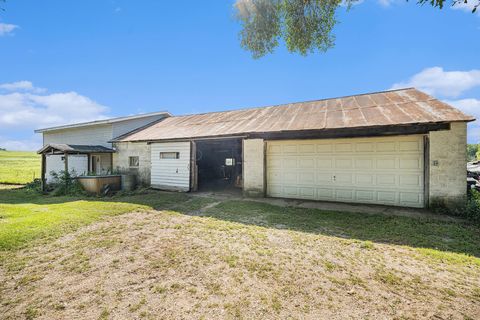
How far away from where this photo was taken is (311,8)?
5.80 m

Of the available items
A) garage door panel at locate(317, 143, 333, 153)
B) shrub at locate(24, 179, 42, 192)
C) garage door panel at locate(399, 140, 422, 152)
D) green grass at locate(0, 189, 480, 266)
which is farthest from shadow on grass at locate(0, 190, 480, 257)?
shrub at locate(24, 179, 42, 192)

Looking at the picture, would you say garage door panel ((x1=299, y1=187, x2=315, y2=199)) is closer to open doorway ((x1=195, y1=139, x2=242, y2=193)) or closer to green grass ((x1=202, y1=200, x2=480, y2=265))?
green grass ((x1=202, y1=200, x2=480, y2=265))

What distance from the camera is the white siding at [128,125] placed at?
15.0 meters

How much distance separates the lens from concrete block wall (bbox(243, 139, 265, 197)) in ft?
32.9

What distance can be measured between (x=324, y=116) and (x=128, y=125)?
1283 cm

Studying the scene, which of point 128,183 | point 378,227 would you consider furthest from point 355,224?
point 128,183

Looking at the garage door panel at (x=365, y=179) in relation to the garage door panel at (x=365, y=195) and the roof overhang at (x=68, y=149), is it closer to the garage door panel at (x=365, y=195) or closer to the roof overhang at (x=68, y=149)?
the garage door panel at (x=365, y=195)

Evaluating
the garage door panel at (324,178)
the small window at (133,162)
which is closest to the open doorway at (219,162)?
the small window at (133,162)

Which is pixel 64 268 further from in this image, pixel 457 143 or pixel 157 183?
pixel 457 143

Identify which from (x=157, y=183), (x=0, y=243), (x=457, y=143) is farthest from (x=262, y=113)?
(x=0, y=243)

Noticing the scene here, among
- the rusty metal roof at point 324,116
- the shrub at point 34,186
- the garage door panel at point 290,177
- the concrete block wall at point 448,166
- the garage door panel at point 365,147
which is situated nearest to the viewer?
the concrete block wall at point 448,166

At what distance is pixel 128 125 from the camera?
1586 centimetres

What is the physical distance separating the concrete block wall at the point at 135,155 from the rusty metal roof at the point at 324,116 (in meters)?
0.44

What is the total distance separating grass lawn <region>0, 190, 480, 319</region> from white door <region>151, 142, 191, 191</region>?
514 cm
